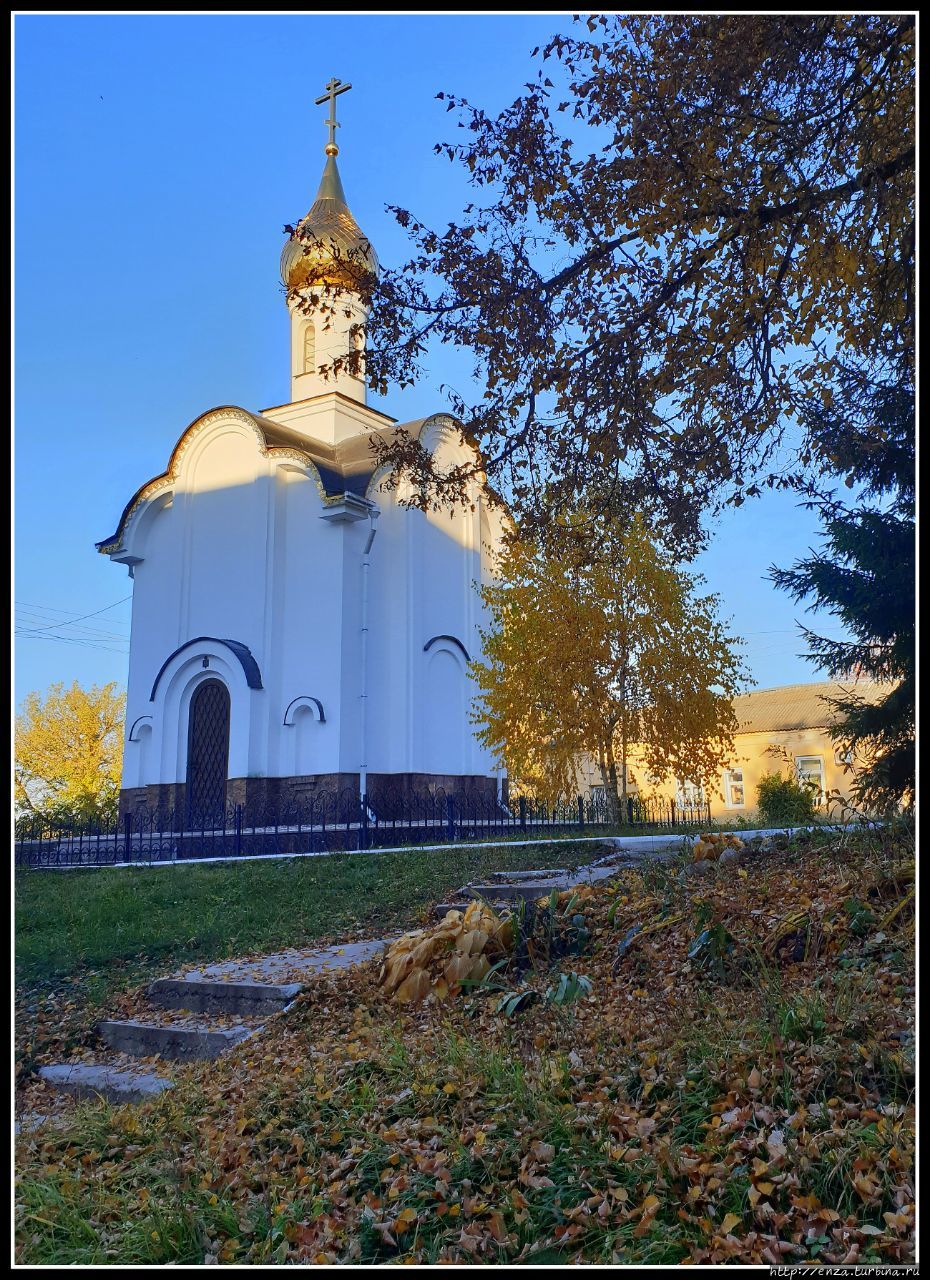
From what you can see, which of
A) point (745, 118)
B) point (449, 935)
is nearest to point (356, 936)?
point (449, 935)

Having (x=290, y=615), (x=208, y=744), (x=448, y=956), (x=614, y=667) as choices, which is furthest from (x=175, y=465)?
(x=448, y=956)

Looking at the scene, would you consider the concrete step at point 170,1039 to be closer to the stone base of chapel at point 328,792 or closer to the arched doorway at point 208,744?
the stone base of chapel at point 328,792

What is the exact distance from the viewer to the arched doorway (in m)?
21.1

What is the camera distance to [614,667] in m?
17.2

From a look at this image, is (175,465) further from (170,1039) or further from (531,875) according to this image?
(170,1039)

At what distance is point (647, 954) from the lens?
5.22m

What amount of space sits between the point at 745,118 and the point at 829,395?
5.57 feet

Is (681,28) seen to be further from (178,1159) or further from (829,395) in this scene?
(178,1159)

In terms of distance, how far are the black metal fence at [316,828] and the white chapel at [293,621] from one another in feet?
1.56

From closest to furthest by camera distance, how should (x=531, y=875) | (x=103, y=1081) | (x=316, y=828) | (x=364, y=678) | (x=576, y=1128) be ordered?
(x=576, y=1128) → (x=103, y=1081) → (x=531, y=875) → (x=316, y=828) → (x=364, y=678)

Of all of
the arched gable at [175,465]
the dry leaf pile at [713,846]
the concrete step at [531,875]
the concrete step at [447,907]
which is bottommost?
the concrete step at [447,907]

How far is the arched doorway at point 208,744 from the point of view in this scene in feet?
69.3

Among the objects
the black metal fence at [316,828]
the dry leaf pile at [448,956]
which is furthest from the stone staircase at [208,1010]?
the black metal fence at [316,828]

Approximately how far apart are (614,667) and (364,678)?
18.3ft
